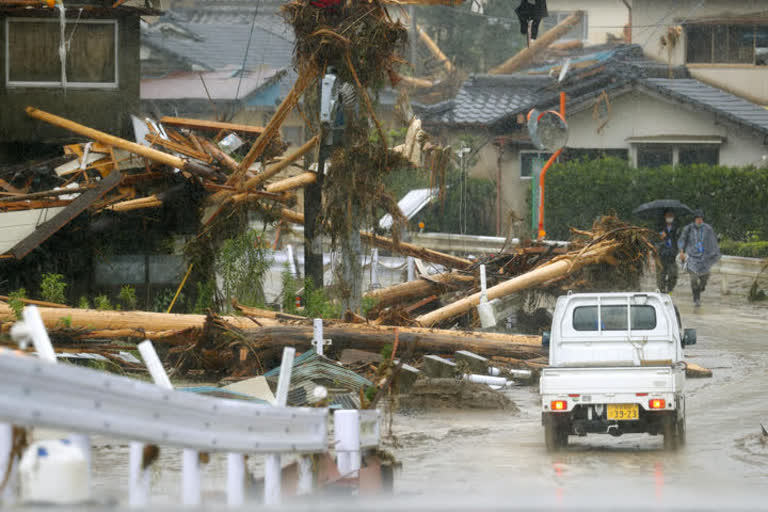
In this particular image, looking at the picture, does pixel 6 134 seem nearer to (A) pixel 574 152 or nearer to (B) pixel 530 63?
(A) pixel 574 152

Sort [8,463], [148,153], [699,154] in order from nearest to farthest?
[8,463] < [148,153] < [699,154]

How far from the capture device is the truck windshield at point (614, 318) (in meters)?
12.9

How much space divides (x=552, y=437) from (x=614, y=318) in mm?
2064

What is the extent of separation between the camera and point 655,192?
32.6 metres

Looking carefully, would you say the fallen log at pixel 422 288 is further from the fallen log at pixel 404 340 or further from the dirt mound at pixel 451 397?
the dirt mound at pixel 451 397

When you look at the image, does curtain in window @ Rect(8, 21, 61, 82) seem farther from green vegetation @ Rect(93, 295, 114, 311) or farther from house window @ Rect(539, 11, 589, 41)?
house window @ Rect(539, 11, 589, 41)

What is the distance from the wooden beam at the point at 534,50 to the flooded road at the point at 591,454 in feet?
118

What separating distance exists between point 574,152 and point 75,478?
33.8 m

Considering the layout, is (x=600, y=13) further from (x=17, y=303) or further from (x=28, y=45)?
(x=17, y=303)

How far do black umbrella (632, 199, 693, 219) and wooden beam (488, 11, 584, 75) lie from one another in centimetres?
2362

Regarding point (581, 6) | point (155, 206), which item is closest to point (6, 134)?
point (155, 206)

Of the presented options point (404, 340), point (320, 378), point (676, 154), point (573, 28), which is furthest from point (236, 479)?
point (573, 28)

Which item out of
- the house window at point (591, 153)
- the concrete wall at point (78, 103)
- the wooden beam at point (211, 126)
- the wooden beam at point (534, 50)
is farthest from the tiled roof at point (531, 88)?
the concrete wall at point (78, 103)

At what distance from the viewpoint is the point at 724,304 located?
25.5 m
